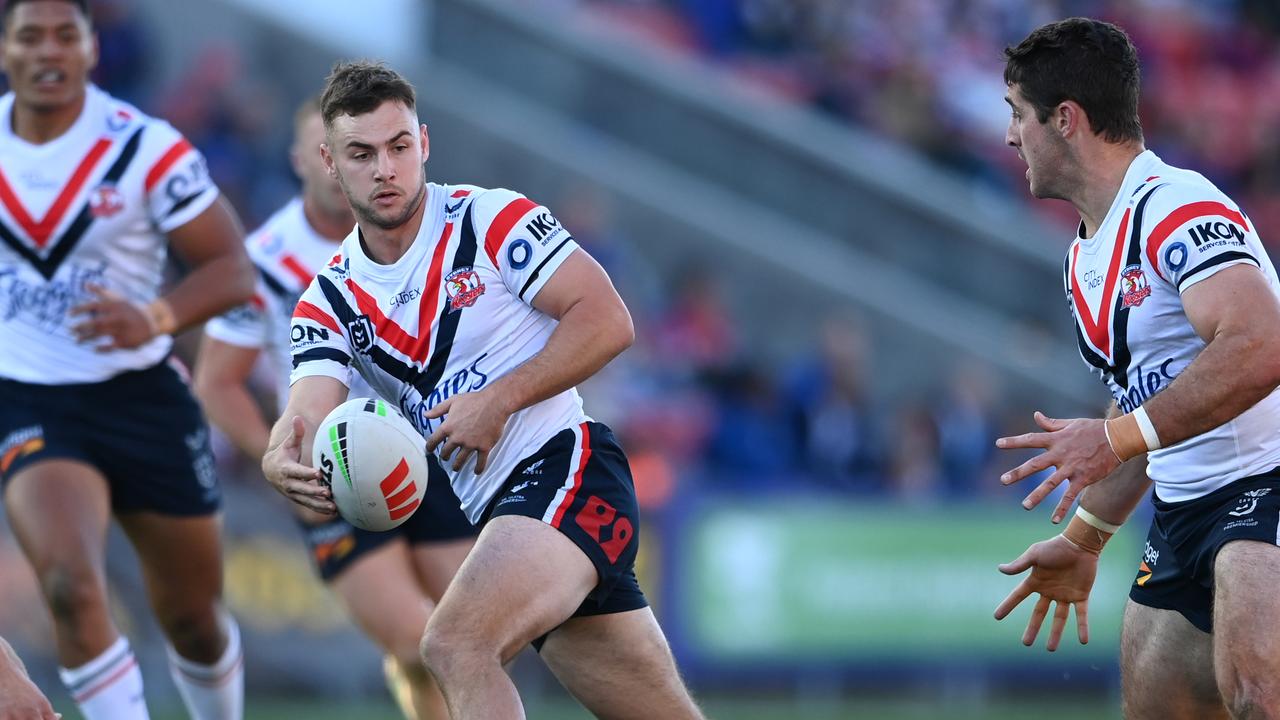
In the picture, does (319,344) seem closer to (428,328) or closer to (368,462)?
(428,328)

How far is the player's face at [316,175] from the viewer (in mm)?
8266

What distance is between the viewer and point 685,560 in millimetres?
13273

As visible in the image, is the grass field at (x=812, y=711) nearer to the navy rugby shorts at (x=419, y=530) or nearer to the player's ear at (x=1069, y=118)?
the navy rugby shorts at (x=419, y=530)

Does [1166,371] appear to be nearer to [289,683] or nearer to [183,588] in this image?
[183,588]

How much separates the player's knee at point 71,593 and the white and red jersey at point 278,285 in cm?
158

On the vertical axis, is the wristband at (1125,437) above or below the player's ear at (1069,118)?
below

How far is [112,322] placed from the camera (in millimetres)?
7281

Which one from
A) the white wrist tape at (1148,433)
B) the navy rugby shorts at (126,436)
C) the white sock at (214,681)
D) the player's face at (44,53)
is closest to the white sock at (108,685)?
the white sock at (214,681)

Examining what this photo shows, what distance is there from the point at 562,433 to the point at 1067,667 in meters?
8.47

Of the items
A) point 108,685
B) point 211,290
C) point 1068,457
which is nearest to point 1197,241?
point 1068,457

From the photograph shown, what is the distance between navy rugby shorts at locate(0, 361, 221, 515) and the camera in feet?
24.3

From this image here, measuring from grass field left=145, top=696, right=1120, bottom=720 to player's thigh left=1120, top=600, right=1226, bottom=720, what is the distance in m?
6.26

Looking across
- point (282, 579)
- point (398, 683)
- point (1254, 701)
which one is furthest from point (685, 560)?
point (1254, 701)

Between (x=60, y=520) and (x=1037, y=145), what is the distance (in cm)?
401
